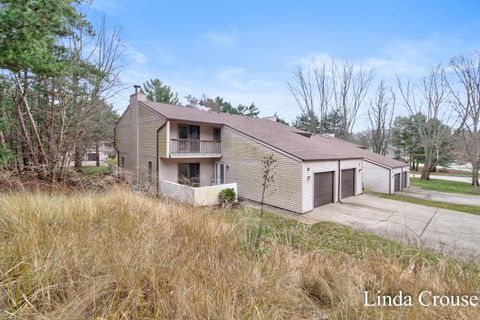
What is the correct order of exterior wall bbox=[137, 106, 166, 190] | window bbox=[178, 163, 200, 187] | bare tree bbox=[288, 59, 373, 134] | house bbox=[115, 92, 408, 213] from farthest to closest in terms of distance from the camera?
1. bare tree bbox=[288, 59, 373, 134]
2. window bbox=[178, 163, 200, 187]
3. exterior wall bbox=[137, 106, 166, 190]
4. house bbox=[115, 92, 408, 213]

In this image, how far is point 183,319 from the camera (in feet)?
4.93

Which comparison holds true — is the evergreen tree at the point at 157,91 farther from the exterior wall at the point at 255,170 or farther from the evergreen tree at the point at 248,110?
the exterior wall at the point at 255,170

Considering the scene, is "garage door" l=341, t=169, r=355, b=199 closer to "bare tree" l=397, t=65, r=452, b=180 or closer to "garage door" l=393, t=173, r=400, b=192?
"garage door" l=393, t=173, r=400, b=192

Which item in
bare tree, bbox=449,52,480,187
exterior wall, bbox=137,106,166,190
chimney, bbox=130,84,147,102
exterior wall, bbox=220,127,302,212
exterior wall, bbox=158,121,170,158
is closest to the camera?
exterior wall, bbox=220,127,302,212

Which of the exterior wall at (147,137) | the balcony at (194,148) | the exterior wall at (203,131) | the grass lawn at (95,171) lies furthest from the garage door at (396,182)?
the grass lawn at (95,171)

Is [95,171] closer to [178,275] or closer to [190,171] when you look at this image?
[190,171]

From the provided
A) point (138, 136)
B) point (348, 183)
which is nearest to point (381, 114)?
point (348, 183)

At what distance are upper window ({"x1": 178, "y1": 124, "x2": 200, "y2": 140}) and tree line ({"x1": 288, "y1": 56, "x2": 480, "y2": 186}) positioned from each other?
20.8 m

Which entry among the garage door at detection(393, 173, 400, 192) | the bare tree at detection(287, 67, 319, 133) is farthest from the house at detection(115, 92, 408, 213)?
the bare tree at detection(287, 67, 319, 133)

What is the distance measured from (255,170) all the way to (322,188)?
414 centimetres

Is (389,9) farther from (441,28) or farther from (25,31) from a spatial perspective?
(25,31)

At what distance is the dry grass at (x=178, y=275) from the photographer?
1589 mm

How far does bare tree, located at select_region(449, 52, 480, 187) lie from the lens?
2164 centimetres

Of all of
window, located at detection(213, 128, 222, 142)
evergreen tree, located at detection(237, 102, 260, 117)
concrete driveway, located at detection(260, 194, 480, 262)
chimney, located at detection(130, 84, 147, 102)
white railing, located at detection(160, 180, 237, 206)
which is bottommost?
concrete driveway, located at detection(260, 194, 480, 262)
